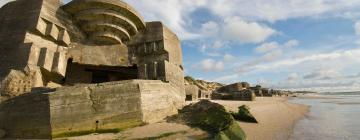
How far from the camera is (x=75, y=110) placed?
6734 millimetres

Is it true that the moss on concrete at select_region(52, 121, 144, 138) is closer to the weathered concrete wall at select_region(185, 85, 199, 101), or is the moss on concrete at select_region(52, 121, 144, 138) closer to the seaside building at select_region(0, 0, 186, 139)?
the seaside building at select_region(0, 0, 186, 139)

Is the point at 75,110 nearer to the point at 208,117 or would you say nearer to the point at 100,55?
the point at 208,117

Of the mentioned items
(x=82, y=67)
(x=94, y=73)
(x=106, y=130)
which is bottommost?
(x=106, y=130)

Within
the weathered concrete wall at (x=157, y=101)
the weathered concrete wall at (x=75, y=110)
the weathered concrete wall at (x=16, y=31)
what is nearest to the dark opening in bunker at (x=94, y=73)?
the weathered concrete wall at (x=16, y=31)

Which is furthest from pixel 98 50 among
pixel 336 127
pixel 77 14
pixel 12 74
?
pixel 336 127

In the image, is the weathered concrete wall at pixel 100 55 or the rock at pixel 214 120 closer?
the rock at pixel 214 120

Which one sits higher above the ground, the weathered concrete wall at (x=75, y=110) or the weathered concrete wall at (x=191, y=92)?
the weathered concrete wall at (x=191, y=92)

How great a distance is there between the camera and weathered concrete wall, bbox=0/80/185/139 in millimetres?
6613

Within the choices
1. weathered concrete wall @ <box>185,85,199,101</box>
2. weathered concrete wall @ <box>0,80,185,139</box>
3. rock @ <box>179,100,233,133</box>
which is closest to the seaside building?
weathered concrete wall @ <box>0,80,185,139</box>

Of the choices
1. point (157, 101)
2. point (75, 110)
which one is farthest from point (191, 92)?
point (75, 110)

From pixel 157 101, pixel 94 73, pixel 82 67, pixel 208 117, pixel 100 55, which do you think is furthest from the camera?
pixel 94 73

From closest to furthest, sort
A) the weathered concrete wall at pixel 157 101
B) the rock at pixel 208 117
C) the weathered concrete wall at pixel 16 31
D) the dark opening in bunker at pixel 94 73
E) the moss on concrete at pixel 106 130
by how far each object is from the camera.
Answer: the moss on concrete at pixel 106 130, the rock at pixel 208 117, the weathered concrete wall at pixel 157 101, the weathered concrete wall at pixel 16 31, the dark opening in bunker at pixel 94 73

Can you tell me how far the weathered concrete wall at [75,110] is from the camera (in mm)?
6613

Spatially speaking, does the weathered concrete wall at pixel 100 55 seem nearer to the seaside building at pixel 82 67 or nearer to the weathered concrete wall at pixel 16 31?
the seaside building at pixel 82 67
